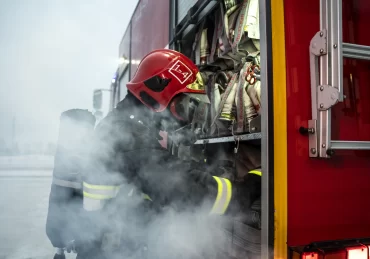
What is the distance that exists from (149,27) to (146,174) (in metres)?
2.81

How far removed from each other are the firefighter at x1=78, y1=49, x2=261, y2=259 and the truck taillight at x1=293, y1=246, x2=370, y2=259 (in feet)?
1.54

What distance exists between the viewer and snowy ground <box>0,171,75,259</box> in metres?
3.87

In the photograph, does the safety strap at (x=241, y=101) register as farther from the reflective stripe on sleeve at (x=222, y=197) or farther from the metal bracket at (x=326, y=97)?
the metal bracket at (x=326, y=97)

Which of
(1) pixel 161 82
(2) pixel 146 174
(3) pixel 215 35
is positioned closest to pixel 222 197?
(2) pixel 146 174

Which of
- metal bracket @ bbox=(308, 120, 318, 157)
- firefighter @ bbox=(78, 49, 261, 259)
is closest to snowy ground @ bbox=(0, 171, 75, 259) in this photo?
firefighter @ bbox=(78, 49, 261, 259)

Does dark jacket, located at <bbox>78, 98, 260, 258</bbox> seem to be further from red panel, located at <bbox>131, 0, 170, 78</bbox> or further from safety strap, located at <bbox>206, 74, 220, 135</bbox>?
red panel, located at <bbox>131, 0, 170, 78</bbox>

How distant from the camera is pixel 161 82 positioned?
1949 mm

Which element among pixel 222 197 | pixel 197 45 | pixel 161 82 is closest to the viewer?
pixel 222 197

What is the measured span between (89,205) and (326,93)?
1292 millimetres

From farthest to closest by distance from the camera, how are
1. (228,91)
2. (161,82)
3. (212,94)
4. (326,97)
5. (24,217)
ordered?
(24,217)
(212,94)
(228,91)
(161,82)
(326,97)

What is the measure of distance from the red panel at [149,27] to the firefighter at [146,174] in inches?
58.8

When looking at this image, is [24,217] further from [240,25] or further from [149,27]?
[240,25]

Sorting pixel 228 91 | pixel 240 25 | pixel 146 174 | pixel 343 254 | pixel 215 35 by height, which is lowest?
pixel 343 254

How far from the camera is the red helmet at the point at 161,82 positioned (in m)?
1.95
